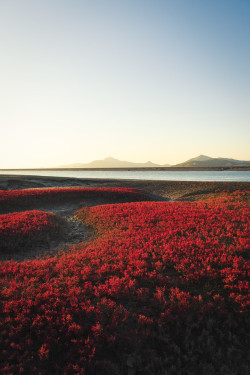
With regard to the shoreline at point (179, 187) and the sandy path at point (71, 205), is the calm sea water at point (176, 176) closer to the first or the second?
the shoreline at point (179, 187)

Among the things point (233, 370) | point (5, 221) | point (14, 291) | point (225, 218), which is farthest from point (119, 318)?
point (5, 221)

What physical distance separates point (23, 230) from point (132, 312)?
8.48 metres

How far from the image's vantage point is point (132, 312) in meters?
5.05

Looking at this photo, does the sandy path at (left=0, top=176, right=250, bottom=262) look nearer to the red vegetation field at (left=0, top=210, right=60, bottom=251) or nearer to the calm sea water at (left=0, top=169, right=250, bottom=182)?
the red vegetation field at (left=0, top=210, right=60, bottom=251)

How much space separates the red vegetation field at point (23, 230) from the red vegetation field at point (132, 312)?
304 cm

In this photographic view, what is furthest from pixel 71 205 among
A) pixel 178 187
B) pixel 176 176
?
pixel 176 176

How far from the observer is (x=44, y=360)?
12.7 ft

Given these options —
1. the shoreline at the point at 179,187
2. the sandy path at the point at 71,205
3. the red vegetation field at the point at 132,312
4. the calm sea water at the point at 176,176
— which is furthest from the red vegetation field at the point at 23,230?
the calm sea water at the point at 176,176

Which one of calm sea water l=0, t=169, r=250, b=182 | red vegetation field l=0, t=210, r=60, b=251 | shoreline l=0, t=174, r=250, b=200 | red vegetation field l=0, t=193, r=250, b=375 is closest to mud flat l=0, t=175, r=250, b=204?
shoreline l=0, t=174, r=250, b=200

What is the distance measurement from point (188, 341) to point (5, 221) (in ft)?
38.4

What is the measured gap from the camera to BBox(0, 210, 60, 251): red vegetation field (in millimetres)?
10334

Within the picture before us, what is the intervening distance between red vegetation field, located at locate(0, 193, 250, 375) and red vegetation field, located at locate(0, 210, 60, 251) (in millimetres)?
3044

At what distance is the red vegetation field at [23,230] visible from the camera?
10.3 m

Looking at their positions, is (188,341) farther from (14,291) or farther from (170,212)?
(170,212)
